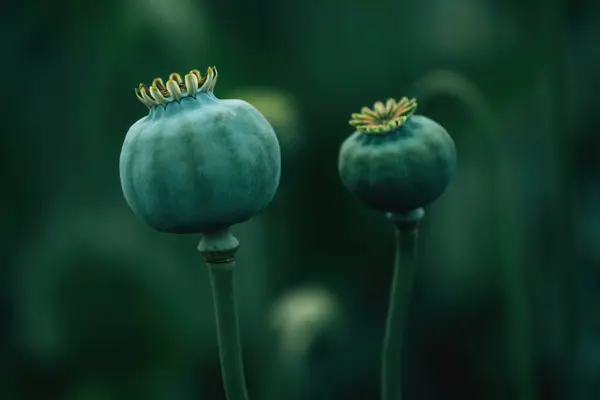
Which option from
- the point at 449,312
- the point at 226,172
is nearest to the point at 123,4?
the point at 449,312

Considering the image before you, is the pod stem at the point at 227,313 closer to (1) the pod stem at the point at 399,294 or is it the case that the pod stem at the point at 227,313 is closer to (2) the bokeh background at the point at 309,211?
(1) the pod stem at the point at 399,294

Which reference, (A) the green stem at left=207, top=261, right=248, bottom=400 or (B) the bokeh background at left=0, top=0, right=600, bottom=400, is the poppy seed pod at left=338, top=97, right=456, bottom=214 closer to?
(A) the green stem at left=207, top=261, right=248, bottom=400

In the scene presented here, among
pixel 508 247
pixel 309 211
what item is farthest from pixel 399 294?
pixel 309 211

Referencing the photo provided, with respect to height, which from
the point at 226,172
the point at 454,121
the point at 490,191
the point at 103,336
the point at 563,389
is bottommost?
the point at 563,389

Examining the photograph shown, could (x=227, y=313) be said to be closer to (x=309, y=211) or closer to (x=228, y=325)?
(x=228, y=325)

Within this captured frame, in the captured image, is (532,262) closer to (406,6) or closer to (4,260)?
(406,6)

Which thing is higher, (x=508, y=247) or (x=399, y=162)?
(x=399, y=162)

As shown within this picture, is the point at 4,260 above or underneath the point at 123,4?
underneath
